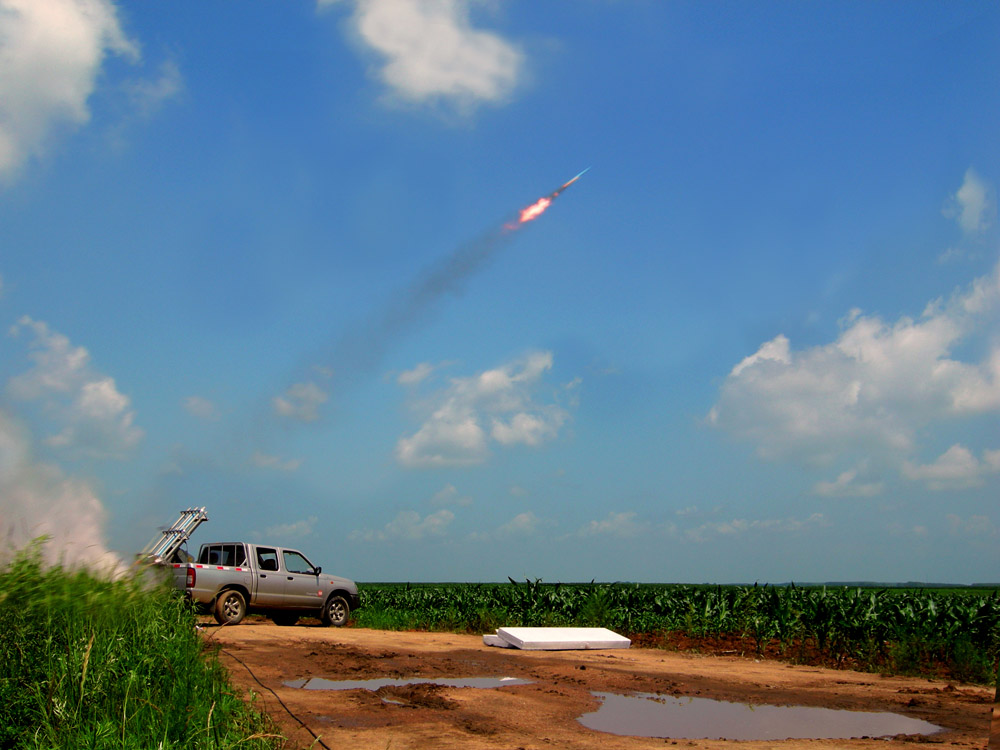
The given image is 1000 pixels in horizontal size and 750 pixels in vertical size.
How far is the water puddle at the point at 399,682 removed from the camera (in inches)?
401

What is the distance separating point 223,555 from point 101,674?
49.5 ft

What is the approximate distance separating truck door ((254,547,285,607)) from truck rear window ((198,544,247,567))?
48 centimetres

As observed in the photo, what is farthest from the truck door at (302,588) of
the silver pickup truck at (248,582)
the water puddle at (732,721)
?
the water puddle at (732,721)

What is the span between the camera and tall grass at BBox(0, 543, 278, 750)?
19.2 ft

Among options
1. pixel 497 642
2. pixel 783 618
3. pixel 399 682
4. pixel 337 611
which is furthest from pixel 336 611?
pixel 399 682

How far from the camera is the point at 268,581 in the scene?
21203mm

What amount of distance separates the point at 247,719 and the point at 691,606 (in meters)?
14.8

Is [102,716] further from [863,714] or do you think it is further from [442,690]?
[863,714]

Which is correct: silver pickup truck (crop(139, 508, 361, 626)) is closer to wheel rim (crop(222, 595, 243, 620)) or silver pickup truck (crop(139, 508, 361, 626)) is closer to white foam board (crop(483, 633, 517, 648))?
wheel rim (crop(222, 595, 243, 620))

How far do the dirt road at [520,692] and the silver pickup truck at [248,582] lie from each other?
357cm

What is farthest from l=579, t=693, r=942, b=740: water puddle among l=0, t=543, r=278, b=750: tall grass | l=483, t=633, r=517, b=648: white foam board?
l=483, t=633, r=517, b=648: white foam board

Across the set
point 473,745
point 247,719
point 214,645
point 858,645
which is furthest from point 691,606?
point 247,719

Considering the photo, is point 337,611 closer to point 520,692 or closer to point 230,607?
point 230,607

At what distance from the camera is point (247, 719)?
6.57 m
